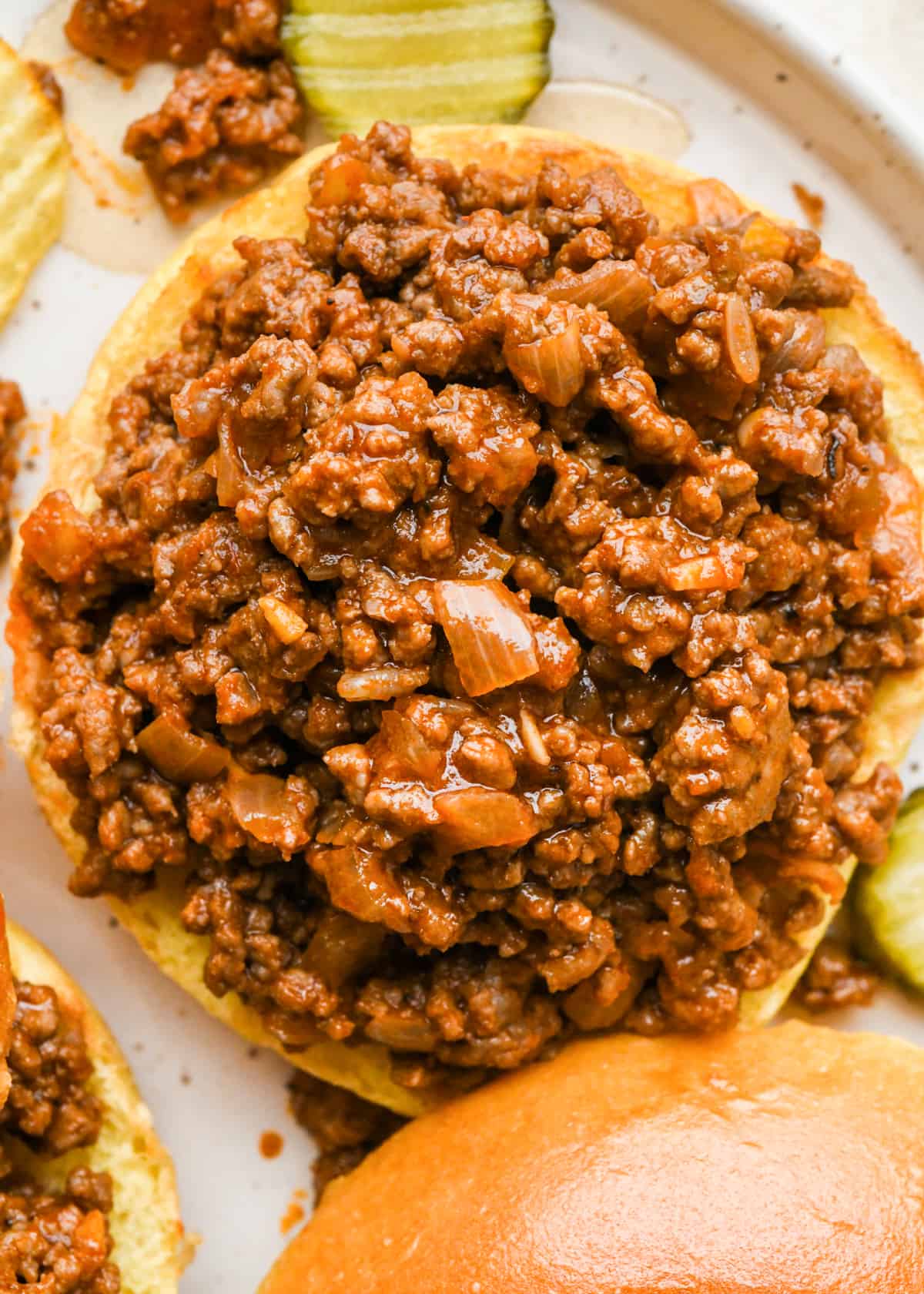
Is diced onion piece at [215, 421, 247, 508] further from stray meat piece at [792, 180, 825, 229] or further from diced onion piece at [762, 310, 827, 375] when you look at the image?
stray meat piece at [792, 180, 825, 229]

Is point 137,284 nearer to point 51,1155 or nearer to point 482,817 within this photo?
point 482,817

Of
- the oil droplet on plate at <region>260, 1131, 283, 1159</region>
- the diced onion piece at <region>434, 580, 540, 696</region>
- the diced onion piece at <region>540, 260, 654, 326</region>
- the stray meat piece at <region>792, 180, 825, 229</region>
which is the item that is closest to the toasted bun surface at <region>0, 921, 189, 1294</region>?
the oil droplet on plate at <region>260, 1131, 283, 1159</region>

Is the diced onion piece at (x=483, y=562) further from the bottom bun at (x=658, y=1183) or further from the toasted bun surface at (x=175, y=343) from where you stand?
the bottom bun at (x=658, y=1183)

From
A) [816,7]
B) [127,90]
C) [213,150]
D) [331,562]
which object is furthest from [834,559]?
[127,90]

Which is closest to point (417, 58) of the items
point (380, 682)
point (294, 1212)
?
point (380, 682)

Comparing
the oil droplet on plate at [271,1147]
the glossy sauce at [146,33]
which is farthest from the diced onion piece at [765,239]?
the oil droplet on plate at [271,1147]
